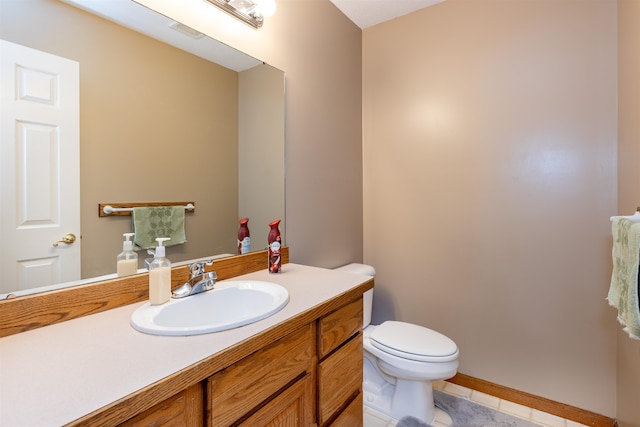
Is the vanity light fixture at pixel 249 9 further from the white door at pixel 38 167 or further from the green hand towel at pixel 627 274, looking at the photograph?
the green hand towel at pixel 627 274

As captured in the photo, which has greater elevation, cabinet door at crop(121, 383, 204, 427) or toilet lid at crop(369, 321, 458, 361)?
cabinet door at crop(121, 383, 204, 427)

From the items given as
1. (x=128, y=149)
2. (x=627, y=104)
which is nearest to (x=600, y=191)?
(x=627, y=104)

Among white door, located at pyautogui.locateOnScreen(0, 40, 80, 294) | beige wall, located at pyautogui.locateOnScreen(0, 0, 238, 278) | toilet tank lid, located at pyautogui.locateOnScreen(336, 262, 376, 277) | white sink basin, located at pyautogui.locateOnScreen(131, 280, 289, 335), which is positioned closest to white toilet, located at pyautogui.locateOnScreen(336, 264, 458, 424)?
toilet tank lid, located at pyautogui.locateOnScreen(336, 262, 376, 277)

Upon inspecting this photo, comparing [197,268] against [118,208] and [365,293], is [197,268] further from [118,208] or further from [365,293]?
[365,293]

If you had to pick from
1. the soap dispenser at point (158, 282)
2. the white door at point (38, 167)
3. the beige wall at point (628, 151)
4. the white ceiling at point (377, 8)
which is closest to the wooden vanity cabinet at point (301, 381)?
the soap dispenser at point (158, 282)

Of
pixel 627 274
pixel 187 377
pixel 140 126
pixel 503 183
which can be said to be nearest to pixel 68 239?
pixel 140 126

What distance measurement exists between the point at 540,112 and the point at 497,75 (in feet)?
1.07

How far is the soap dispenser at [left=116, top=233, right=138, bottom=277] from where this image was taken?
987mm

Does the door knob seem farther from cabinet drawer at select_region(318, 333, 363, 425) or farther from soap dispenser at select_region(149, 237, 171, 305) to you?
cabinet drawer at select_region(318, 333, 363, 425)

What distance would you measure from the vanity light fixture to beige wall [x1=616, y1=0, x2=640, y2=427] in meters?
1.52

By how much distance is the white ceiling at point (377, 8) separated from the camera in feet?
6.44

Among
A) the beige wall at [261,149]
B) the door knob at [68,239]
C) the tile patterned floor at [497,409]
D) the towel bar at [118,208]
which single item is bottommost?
the tile patterned floor at [497,409]

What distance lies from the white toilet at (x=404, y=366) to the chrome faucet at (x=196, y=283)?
970mm

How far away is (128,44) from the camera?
104 cm
